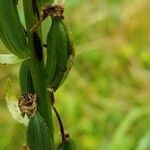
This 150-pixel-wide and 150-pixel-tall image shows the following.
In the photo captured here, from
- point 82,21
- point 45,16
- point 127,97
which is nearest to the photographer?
point 45,16

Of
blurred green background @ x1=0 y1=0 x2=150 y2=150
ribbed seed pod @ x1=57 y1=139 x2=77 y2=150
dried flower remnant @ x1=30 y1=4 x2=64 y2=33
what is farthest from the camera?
blurred green background @ x1=0 y1=0 x2=150 y2=150

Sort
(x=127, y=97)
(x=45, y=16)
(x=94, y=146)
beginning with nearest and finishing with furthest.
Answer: (x=45, y=16) < (x=94, y=146) < (x=127, y=97)

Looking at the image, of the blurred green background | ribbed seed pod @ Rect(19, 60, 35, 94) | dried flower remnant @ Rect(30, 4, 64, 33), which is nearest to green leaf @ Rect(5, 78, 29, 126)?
ribbed seed pod @ Rect(19, 60, 35, 94)

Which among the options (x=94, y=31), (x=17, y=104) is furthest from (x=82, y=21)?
(x=17, y=104)

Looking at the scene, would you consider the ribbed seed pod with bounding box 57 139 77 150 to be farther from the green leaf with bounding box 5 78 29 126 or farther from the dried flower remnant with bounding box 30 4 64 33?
the dried flower remnant with bounding box 30 4 64 33

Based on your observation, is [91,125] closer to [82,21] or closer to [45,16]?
[82,21]

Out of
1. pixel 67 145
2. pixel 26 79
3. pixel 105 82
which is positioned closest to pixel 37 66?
pixel 26 79
